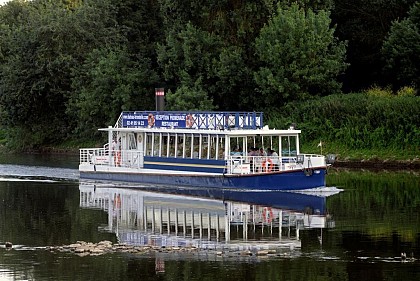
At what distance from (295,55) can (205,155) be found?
1946cm

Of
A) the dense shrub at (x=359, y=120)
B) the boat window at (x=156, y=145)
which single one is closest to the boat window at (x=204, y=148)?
the boat window at (x=156, y=145)

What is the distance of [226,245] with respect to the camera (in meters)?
30.5

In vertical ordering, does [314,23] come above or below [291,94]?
above

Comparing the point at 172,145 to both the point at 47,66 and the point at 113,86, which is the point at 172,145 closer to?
the point at 113,86

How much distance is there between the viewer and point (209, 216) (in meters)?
37.3

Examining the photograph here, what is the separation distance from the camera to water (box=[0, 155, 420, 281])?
86.3 ft

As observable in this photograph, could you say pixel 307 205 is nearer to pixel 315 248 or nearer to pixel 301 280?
pixel 315 248

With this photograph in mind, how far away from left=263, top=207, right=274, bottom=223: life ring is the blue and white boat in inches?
206

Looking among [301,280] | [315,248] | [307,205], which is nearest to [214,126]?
[307,205]

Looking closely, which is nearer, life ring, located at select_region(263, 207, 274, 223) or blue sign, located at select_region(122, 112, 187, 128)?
life ring, located at select_region(263, 207, 274, 223)

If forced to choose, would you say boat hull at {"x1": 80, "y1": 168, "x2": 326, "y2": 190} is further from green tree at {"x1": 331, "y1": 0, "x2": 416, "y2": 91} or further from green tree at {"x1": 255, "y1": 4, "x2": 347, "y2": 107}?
green tree at {"x1": 331, "y1": 0, "x2": 416, "y2": 91}

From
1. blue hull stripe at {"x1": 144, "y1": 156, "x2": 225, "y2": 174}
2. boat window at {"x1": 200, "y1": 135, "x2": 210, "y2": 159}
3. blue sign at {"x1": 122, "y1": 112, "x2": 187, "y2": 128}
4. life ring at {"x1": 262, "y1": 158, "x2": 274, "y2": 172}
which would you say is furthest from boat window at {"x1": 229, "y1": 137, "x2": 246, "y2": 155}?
blue sign at {"x1": 122, "y1": 112, "x2": 187, "y2": 128}

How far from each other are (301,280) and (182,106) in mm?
43594

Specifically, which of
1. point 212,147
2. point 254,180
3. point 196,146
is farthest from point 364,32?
point 254,180
